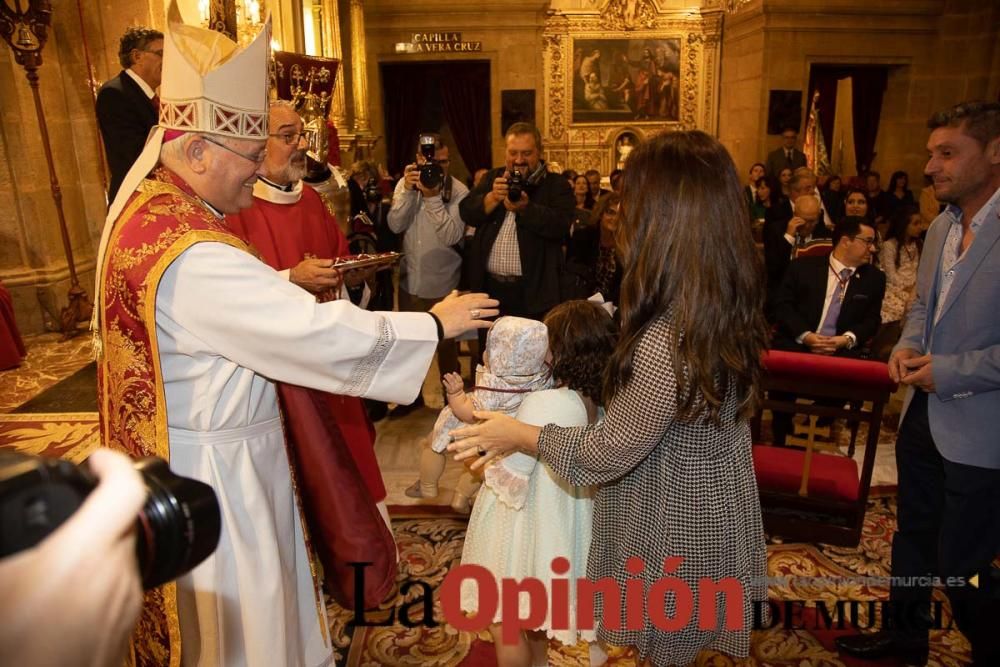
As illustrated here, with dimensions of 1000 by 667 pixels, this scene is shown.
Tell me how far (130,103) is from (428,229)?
1.92 m

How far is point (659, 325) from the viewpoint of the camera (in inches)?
62.3

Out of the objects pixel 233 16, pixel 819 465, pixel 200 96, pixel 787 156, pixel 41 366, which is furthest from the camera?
pixel 787 156

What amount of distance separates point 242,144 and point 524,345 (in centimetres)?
98

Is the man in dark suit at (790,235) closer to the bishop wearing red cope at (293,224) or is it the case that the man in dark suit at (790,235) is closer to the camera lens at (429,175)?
the camera lens at (429,175)

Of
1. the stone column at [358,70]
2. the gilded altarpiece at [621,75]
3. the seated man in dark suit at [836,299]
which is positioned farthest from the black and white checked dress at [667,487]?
the gilded altarpiece at [621,75]

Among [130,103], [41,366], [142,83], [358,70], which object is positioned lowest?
[41,366]

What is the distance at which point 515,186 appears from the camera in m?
4.23

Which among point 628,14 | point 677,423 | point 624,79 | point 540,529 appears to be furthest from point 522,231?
point 628,14

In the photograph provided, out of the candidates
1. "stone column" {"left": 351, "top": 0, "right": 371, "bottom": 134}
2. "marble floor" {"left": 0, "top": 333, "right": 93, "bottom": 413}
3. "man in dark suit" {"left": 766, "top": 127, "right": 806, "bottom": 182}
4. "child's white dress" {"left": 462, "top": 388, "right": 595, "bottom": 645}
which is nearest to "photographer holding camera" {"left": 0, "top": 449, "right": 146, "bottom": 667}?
"child's white dress" {"left": 462, "top": 388, "right": 595, "bottom": 645}

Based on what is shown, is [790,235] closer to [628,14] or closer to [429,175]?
[429,175]

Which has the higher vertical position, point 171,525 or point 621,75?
point 621,75

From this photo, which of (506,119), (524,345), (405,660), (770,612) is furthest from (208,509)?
(506,119)

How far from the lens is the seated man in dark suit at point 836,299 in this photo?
13.4 ft

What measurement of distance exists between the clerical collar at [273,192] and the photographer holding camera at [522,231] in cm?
156
